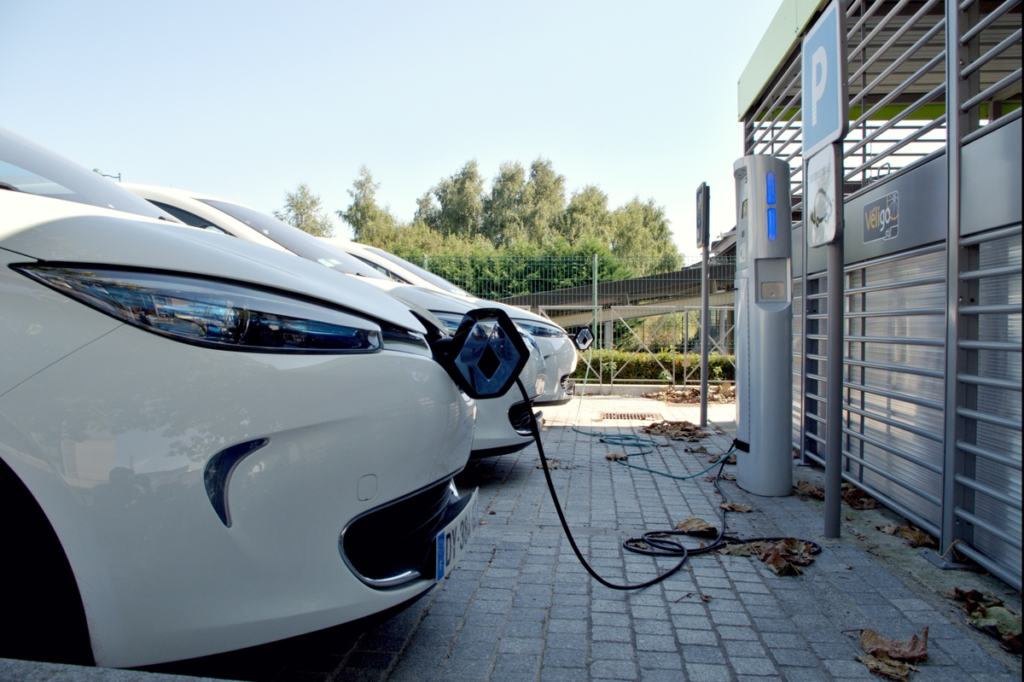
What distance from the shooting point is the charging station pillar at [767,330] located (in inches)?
177

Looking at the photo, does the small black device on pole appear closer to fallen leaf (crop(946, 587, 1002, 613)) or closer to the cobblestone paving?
the cobblestone paving

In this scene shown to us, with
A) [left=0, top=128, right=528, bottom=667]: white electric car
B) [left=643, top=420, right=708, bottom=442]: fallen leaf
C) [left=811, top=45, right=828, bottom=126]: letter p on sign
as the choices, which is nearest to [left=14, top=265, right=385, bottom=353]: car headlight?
[left=0, top=128, right=528, bottom=667]: white electric car

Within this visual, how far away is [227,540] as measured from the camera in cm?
150

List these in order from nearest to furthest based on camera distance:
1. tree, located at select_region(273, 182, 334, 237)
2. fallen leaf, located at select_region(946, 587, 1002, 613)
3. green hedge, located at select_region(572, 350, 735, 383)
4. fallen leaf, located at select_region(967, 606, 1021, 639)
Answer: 1. fallen leaf, located at select_region(967, 606, 1021, 639)
2. fallen leaf, located at select_region(946, 587, 1002, 613)
3. green hedge, located at select_region(572, 350, 735, 383)
4. tree, located at select_region(273, 182, 334, 237)

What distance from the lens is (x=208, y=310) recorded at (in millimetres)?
1560

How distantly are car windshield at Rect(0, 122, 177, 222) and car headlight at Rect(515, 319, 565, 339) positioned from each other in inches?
138

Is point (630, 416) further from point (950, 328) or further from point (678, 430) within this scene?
point (950, 328)

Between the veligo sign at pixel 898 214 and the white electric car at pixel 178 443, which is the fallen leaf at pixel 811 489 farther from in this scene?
the white electric car at pixel 178 443

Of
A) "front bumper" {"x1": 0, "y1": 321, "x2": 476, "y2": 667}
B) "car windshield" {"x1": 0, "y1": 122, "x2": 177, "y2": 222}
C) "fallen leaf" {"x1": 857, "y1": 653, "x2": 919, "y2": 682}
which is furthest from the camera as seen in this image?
"fallen leaf" {"x1": 857, "y1": 653, "x2": 919, "y2": 682}

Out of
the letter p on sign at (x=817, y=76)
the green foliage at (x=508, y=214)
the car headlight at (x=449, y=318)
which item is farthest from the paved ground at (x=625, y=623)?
the green foliage at (x=508, y=214)

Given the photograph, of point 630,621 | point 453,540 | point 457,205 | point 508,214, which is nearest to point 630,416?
point 630,621

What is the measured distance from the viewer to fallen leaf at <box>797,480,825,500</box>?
4.44 metres

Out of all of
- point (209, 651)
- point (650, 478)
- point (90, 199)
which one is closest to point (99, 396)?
point (209, 651)

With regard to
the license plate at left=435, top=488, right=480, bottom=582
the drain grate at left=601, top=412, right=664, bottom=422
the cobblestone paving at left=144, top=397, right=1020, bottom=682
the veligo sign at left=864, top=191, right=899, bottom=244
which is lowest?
the cobblestone paving at left=144, top=397, right=1020, bottom=682
